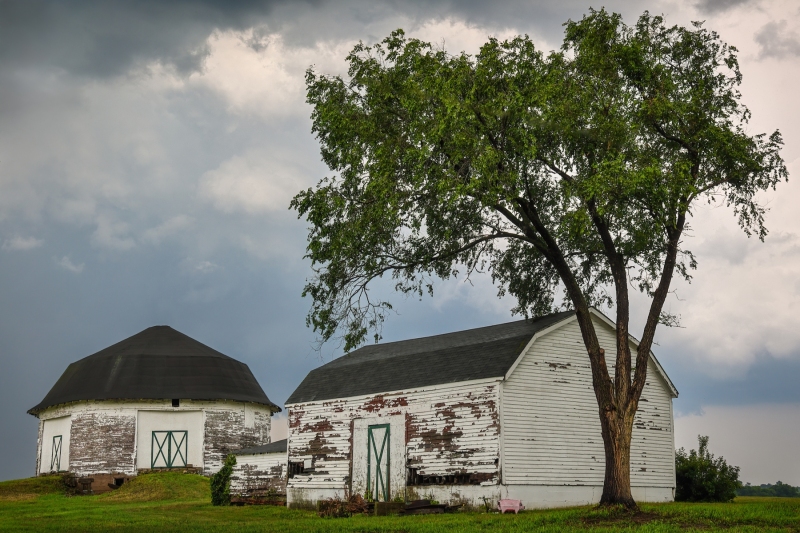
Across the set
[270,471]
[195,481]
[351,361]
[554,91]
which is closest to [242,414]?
[195,481]

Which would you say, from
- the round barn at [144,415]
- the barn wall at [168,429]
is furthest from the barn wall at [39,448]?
the barn wall at [168,429]

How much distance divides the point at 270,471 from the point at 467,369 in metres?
11.9

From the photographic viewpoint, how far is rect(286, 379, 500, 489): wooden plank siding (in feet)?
83.8

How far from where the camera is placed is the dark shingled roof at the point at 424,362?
26.9m

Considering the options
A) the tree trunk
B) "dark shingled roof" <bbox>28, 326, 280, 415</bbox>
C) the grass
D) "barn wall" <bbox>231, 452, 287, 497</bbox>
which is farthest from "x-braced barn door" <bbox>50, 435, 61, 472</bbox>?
the tree trunk

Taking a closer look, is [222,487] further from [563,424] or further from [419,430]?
[563,424]

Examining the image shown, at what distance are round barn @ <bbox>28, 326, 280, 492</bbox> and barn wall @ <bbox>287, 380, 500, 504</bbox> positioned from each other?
1490cm

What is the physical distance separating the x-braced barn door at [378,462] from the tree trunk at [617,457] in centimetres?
814

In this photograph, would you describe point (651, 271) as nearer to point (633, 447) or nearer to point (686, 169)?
point (686, 169)

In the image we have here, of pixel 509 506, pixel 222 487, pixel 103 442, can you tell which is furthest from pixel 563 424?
pixel 103 442

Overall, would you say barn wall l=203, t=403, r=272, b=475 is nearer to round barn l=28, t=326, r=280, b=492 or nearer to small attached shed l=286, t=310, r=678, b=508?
round barn l=28, t=326, r=280, b=492

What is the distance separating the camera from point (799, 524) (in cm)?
1900

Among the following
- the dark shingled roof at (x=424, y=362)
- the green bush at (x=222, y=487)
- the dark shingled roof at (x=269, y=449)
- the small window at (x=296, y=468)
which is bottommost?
the green bush at (x=222, y=487)

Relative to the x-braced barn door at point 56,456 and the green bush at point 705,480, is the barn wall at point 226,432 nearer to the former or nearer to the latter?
the x-braced barn door at point 56,456
